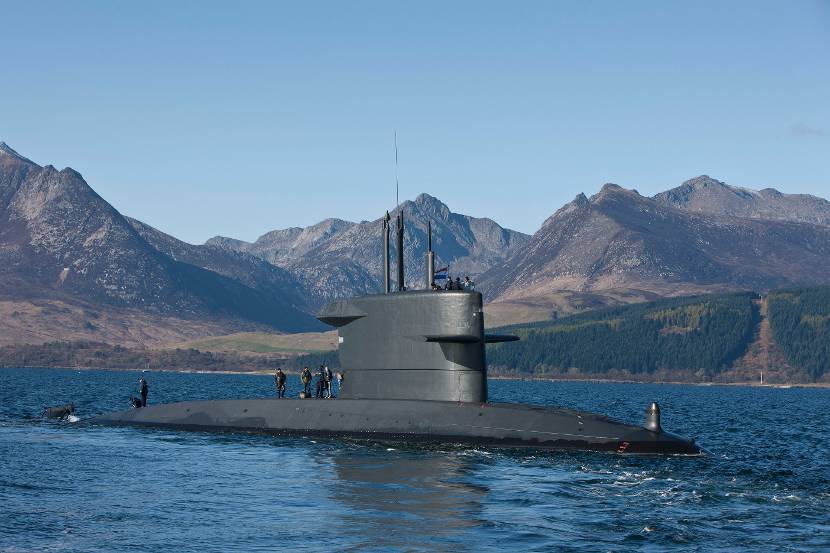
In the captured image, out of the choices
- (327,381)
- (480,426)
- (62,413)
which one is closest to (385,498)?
(480,426)

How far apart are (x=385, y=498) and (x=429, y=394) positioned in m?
13.8

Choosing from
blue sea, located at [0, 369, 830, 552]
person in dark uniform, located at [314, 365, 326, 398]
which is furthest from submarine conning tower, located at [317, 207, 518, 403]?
person in dark uniform, located at [314, 365, 326, 398]

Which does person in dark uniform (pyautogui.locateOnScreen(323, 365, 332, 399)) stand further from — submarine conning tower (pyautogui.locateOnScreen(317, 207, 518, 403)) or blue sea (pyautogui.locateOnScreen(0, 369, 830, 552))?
blue sea (pyautogui.locateOnScreen(0, 369, 830, 552))

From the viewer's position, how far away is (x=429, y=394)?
46719 millimetres

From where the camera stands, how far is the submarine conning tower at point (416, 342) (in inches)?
1802

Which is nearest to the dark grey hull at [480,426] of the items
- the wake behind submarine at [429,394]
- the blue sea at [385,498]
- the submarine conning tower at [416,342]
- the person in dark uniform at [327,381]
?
the wake behind submarine at [429,394]

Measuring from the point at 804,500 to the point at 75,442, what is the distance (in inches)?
1190

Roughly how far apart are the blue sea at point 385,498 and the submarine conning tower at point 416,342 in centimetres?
281

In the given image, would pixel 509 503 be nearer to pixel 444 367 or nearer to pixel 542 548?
pixel 542 548

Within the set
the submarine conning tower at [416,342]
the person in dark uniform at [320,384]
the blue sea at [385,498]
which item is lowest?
the blue sea at [385,498]

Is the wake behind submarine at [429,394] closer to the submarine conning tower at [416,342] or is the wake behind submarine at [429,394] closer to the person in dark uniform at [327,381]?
the submarine conning tower at [416,342]

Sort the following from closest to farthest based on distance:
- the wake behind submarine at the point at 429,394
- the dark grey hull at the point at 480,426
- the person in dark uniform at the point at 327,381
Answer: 1. the dark grey hull at the point at 480,426
2. the wake behind submarine at the point at 429,394
3. the person in dark uniform at the point at 327,381

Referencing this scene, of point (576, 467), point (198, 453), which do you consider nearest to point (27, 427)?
point (198, 453)

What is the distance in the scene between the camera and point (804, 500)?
34719 mm
